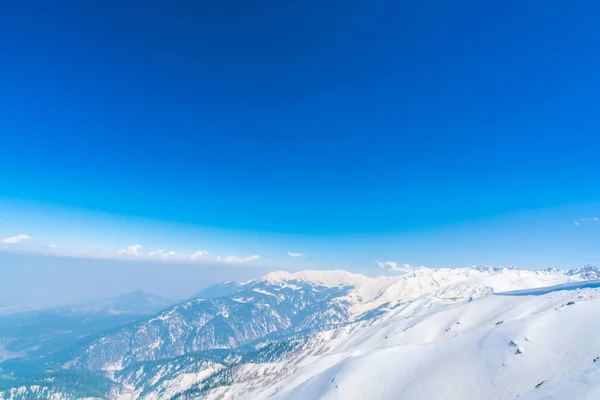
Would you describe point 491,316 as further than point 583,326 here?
Yes

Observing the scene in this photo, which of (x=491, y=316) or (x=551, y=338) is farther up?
(x=551, y=338)

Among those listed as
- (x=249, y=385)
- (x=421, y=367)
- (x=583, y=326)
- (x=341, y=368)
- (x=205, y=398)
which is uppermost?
(x=583, y=326)

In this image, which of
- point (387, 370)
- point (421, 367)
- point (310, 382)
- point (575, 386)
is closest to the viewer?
point (575, 386)

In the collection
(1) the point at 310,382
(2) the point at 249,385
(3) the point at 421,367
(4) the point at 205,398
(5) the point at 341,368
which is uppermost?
(3) the point at 421,367

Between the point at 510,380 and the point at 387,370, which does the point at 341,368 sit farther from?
the point at 510,380

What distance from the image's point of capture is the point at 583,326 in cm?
6162

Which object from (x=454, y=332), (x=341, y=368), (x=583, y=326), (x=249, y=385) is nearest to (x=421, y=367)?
(x=341, y=368)

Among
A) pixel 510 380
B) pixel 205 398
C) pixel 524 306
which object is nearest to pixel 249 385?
pixel 205 398

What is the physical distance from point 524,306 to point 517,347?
96425 millimetres

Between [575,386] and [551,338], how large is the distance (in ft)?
125

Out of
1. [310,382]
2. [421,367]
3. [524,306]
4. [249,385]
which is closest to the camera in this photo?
[421,367]

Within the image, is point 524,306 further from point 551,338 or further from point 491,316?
point 551,338

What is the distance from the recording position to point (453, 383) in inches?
2363

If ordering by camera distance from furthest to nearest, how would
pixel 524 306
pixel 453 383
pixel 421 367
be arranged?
1. pixel 524 306
2. pixel 421 367
3. pixel 453 383
